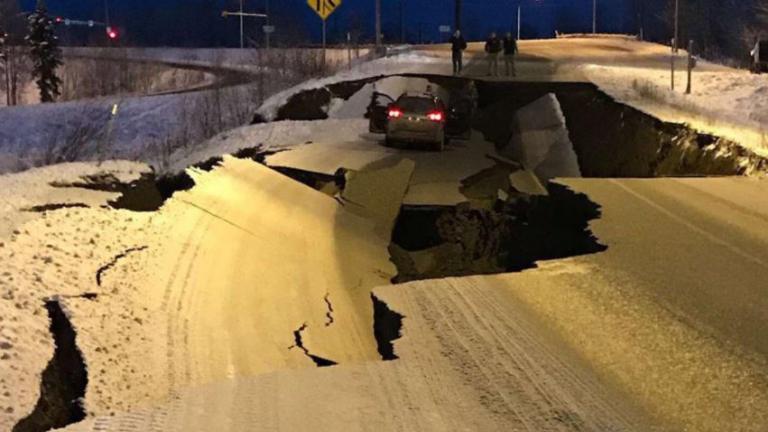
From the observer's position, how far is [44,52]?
7531 centimetres

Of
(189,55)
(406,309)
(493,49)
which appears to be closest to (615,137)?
(493,49)

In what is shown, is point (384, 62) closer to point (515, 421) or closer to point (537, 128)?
point (537, 128)

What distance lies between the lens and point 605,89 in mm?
30188

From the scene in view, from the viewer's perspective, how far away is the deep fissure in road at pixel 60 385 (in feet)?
18.2

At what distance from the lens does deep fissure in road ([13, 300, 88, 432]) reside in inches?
218

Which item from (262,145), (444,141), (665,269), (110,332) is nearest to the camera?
(110,332)

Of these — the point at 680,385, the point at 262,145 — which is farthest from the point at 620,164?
the point at 680,385

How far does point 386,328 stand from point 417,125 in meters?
17.0

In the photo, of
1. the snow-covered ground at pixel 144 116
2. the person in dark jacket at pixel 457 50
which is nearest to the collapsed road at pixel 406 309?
the person in dark jacket at pixel 457 50

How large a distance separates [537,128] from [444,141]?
369 cm

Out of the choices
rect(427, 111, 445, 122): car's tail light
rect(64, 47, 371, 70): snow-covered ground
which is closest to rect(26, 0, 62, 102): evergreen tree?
rect(64, 47, 371, 70): snow-covered ground

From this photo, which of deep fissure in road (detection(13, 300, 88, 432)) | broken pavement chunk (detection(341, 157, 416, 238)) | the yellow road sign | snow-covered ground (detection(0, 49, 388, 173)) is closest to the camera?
deep fissure in road (detection(13, 300, 88, 432))

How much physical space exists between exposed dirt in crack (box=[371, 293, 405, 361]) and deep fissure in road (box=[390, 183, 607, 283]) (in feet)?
7.95

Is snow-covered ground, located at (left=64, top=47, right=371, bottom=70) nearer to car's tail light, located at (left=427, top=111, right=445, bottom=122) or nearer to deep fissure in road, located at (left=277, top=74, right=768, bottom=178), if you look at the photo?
deep fissure in road, located at (left=277, top=74, right=768, bottom=178)
